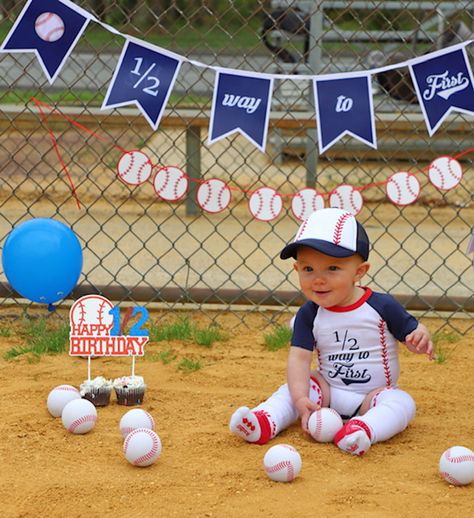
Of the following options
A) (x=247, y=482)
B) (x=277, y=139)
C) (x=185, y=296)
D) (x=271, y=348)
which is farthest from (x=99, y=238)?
(x=247, y=482)

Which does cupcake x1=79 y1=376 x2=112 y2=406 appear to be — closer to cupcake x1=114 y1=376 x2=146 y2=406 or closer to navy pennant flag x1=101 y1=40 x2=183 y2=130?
cupcake x1=114 y1=376 x2=146 y2=406

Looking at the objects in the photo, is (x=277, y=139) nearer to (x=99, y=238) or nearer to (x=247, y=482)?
(x=99, y=238)

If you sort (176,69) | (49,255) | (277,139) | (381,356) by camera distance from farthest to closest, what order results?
(277,139) → (49,255) → (176,69) → (381,356)

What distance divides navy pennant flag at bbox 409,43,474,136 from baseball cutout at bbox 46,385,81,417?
5.91 ft

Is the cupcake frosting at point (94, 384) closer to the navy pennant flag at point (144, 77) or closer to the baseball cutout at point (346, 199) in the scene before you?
the navy pennant flag at point (144, 77)

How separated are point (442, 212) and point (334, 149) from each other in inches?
45.7

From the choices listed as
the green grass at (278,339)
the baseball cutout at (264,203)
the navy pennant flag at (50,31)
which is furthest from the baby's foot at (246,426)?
the navy pennant flag at (50,31)

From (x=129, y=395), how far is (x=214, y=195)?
125 centimetres

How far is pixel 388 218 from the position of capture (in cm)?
774

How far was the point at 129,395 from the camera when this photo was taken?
3.70m

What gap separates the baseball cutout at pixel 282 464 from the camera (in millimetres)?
2924

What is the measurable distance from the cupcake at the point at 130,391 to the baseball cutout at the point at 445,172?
1.76 metres

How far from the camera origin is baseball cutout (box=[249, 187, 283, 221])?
4617 millimetres

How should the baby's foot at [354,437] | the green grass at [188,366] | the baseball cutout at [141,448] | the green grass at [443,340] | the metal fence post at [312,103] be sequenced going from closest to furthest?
the baseball cutout at [141,448] → the baby's foot at [354,437] → the green grass at [188,366] → the green grass at [443,340] → the metal fence post at [312,103]
